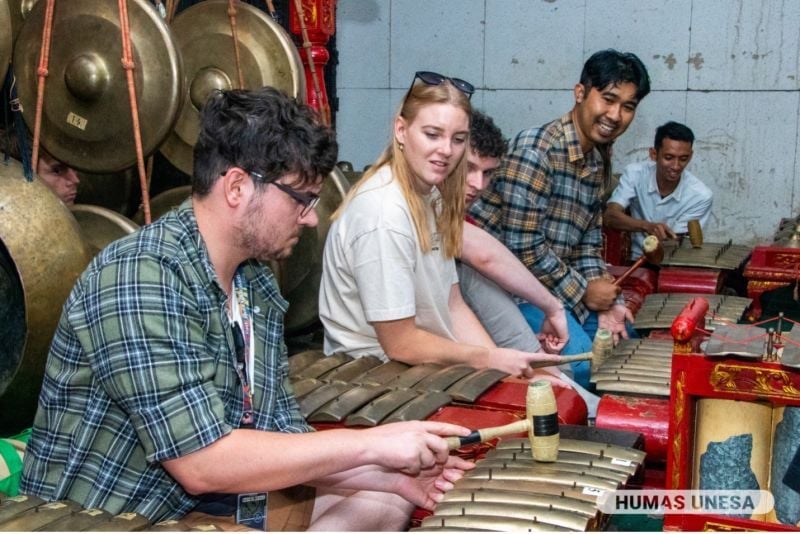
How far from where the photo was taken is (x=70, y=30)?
3.27m

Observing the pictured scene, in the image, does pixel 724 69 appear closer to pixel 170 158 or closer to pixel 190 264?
pixel 170 158

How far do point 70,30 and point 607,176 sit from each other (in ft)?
6.82

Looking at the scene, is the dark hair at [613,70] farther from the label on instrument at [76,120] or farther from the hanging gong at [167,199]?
the label on instrument at [76,120]

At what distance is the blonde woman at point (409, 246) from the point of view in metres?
2.54

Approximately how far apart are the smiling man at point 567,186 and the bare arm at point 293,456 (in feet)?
5.75

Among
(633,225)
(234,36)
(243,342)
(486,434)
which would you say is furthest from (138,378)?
(633,225)

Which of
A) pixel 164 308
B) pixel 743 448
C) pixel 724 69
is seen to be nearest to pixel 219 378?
pixel 164 308

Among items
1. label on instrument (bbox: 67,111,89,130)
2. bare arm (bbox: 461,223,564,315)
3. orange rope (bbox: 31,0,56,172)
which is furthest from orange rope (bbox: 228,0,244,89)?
bare arm (bbox: 461,223,564,315)

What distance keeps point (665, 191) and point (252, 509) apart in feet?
13.3

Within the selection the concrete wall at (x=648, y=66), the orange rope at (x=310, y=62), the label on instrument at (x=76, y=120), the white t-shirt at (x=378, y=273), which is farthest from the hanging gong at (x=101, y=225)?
the concrete wall at (x=648, y=66)

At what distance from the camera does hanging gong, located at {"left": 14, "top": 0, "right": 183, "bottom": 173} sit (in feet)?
10.5

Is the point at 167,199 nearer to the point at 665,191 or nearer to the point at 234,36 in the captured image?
the point at 234,36

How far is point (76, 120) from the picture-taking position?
327 cm

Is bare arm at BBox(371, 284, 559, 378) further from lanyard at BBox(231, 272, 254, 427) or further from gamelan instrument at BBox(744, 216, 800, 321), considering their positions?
gamelan instrument at BBox(744, 216, 800, 321)
